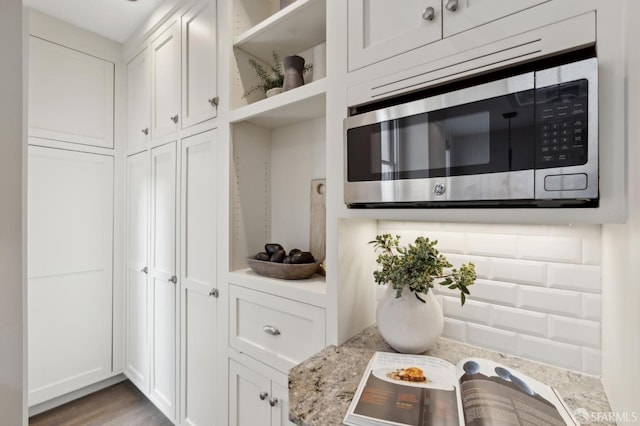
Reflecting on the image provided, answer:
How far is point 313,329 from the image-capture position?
3.63ft

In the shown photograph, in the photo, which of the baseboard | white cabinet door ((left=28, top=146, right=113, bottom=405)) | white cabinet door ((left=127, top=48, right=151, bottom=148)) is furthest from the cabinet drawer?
the baseboard

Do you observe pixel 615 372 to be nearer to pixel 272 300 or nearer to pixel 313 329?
pixel 313 329

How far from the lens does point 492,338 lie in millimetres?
1001

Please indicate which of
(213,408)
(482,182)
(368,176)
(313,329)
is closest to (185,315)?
(213,408)

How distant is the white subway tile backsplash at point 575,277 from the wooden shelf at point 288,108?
3.14 feet

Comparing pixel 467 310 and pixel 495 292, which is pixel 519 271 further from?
pixel 467 310

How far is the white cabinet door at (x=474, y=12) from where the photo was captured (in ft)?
2.29

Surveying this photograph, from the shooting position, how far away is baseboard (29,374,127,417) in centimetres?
209

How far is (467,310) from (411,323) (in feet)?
0.85

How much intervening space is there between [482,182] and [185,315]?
171cm

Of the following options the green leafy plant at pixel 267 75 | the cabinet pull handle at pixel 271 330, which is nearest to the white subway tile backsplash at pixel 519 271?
the cabinet pull handle at pixel 271 330

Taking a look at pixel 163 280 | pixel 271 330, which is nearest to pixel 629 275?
pixel 271 330

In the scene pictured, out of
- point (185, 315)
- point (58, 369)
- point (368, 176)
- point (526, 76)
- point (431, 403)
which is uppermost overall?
point (526, 76)

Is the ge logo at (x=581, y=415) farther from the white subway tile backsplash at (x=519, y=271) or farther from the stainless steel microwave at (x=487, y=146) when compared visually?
the stainless steel microwave at (x=487, y=146)
